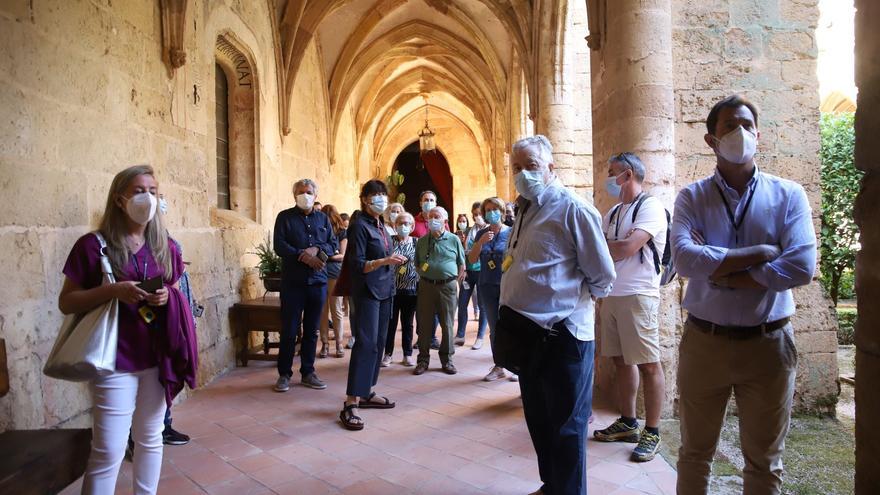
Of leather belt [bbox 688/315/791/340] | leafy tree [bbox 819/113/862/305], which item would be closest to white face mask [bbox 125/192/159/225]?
leather belt [bbox 688/315/791/340]

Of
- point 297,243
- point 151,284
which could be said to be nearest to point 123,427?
point 151,284

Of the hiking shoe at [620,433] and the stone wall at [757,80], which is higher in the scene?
the stone wall at [757,80]

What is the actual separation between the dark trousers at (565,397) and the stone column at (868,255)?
974mm

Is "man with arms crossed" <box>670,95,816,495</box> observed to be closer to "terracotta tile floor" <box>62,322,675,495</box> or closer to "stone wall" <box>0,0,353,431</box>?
"terracotta tile floor" <box>62,322,675,495</box>

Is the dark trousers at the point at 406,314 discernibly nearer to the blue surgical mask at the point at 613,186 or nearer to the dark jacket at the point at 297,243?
the dark jacket at the point at 297,243

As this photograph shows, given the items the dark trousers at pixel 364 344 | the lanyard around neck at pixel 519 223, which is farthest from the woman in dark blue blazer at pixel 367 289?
the lanyard around neck at pixel 519 223

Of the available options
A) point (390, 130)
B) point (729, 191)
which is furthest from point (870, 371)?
point (390, 130)

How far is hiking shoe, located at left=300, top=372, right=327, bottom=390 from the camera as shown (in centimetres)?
480

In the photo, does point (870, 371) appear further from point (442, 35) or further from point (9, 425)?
point (442, 35)

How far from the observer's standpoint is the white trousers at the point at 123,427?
2.00m

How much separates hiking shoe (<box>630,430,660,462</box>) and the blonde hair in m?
2.53

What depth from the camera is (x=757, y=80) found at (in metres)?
4.11

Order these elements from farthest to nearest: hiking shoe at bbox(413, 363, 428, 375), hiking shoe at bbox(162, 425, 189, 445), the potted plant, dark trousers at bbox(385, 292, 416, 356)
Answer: the potted plant → dark trousers at bbox(385, 292, 416, 356) → hiking shoe at bbox(413, 363, 428, 375) → hiking shoe at bbox(162, 425, 189, 445)

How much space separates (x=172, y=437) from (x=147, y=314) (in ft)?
5.74
